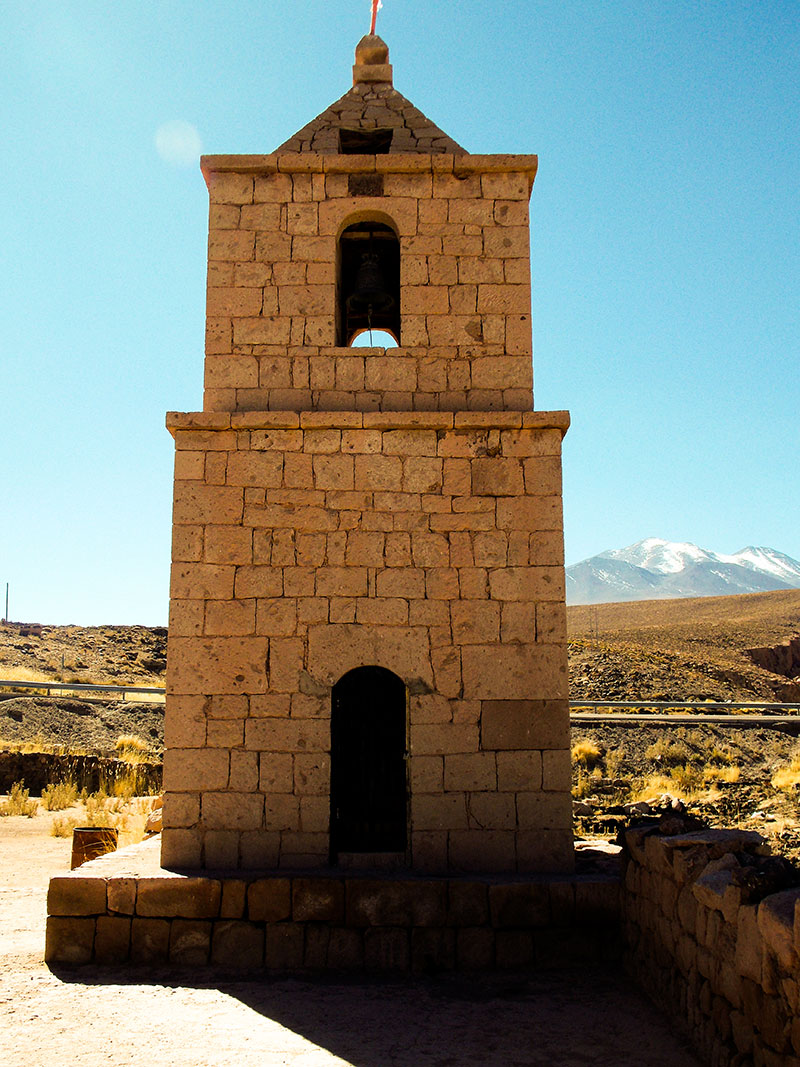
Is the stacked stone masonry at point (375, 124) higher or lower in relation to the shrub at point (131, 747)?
higher

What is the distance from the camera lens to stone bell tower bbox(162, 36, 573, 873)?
6.39 m

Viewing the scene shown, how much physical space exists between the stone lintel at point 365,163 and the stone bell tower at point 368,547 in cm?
2

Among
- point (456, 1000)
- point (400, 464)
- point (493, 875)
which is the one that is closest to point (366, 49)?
point (400, 464)

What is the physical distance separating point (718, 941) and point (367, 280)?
5.68 metres

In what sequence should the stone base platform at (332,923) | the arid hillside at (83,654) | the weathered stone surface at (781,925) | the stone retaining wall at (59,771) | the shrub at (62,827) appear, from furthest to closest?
the arid hillside at (83,654)
the stone retaining wall at (59,771)
the shrub at (62,827)
the stone base platform at (332,923)
the weathered stone surface at (781,925)

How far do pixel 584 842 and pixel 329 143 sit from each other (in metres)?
6.60

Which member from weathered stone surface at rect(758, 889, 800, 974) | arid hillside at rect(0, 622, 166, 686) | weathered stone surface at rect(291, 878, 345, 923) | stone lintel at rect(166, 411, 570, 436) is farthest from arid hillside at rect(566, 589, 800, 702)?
weathered stone surface at rect(758, 889, 800, 974)

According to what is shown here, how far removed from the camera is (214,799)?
639 centimetres

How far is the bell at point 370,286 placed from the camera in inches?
297

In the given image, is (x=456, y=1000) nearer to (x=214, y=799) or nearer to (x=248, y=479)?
(x=214, y=799)

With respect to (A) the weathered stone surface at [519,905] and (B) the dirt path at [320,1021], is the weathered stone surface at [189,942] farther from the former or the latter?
(A) the weathered stone surface at [519,905]

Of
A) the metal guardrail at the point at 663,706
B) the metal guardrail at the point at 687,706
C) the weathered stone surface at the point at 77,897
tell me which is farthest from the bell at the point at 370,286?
the metal guardrail at the point at 687,706

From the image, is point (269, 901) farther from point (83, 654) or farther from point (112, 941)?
point (83, 654)

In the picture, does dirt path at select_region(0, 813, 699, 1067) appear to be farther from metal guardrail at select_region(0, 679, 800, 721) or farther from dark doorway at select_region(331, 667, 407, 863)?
metal guardrail at select_region(0, 679, 800, 721)
